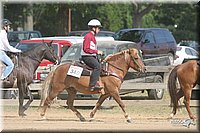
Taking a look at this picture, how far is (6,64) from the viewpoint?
18.4 meters

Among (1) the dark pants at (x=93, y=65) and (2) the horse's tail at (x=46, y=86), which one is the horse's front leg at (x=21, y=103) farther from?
(1) the dark pants at (x=93, y=65)

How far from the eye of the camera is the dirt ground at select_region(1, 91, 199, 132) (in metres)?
15.1

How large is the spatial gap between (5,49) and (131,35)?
511 inches

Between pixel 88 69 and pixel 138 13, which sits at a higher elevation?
pixel 138 13

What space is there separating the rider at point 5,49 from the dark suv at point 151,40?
11.1 meters

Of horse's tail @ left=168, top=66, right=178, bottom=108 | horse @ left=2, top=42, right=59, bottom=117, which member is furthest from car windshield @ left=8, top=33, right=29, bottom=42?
horse's tail @ left=168, top=66, right=178, bottom=108

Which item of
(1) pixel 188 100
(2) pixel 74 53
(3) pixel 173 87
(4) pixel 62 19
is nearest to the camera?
(1) pixel 188 100

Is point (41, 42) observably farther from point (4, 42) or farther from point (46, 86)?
point (46, 86)

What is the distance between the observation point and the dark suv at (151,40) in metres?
29.2

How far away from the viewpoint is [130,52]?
1722cm

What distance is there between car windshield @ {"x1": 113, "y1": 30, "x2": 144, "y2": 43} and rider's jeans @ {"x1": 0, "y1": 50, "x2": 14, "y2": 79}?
11926 mm

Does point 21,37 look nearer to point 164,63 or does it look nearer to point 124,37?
point 124,37

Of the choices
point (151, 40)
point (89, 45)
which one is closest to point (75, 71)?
point (89, 45)

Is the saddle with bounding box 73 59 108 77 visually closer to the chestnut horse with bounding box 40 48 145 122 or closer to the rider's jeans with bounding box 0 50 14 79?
the chestnut horse with bounding box 40 48 145 122
